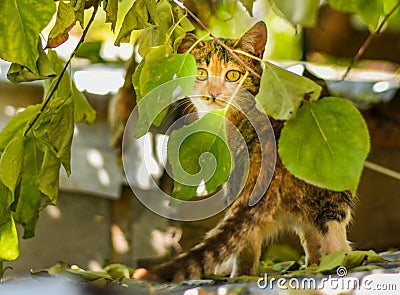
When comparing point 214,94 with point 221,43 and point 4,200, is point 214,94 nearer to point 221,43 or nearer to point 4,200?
point 221,43

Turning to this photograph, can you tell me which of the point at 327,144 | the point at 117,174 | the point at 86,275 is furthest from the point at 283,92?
the point at 117,174

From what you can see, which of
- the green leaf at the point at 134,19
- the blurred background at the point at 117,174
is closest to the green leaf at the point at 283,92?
the green leaf at the point at 134,19

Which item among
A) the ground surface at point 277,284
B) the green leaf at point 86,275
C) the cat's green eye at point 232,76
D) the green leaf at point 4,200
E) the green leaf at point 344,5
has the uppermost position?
the green leaf at point 344,5

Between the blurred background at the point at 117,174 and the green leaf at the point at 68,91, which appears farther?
the blurred background at the point at 117,174

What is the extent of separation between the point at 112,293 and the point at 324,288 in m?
0.15

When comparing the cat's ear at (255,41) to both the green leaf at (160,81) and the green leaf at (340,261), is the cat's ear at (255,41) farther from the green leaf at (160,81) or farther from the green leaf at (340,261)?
the green leaf at (340,261)

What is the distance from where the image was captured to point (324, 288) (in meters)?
0.50

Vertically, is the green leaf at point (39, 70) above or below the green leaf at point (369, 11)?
below

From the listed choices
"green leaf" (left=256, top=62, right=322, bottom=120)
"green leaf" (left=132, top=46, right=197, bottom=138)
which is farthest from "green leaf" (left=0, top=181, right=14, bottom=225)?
"green leaf" (left=256, top=62, right=322, bottom=120)

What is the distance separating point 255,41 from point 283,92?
93 mm

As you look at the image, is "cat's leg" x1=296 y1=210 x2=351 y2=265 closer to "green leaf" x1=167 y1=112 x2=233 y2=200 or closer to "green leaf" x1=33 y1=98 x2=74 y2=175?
"green leaf" x1=167 y1=112 x2=233 y2=200

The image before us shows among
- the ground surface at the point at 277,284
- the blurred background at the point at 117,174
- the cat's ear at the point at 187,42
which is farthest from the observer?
the blurred background at the point at 117,174

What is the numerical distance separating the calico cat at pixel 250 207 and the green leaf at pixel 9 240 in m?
0.15

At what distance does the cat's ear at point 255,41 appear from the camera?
0.57 m
